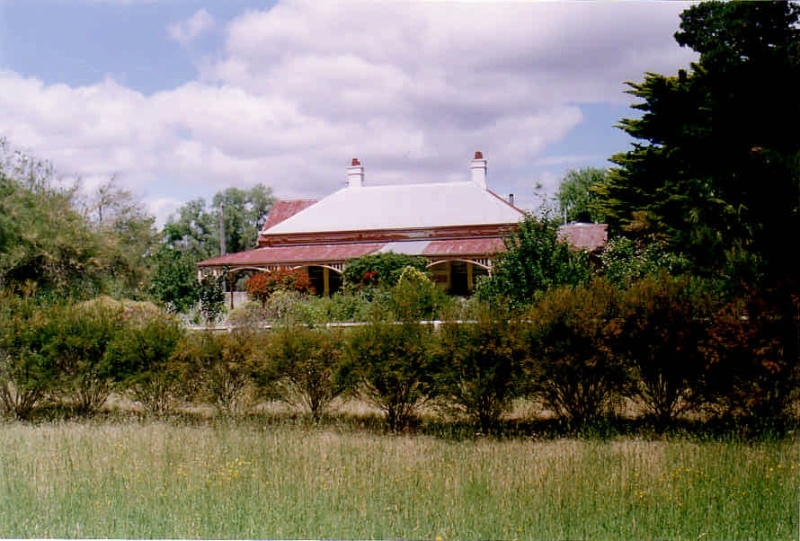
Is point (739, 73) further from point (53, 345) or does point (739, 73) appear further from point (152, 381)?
point (53, 345)

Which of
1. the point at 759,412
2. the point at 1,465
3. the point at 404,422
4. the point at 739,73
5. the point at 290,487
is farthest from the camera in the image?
the point at 739,73

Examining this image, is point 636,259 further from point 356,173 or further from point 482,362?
point 356,173

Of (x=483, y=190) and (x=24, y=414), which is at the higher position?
(x=483, y=190)

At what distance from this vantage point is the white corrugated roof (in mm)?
26938

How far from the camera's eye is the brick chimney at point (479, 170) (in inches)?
1133

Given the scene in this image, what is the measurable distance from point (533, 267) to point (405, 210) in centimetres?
1460

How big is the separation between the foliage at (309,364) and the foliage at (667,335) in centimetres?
324

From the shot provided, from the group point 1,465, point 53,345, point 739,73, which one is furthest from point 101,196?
point 739,73

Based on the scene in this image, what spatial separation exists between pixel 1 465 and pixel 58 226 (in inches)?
572

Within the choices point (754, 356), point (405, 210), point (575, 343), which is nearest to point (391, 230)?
point (405, 210)

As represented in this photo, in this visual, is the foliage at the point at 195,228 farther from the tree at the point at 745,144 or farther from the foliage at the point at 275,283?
the tree at the point at 745,144

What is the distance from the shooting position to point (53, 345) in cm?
848

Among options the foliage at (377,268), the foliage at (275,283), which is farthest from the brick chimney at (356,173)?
the foliage at (377,268)

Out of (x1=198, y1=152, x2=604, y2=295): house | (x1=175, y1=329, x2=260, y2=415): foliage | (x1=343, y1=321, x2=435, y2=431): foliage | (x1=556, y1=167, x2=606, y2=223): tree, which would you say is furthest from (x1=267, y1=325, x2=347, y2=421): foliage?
(x1=556, y1=167, x2=606, y2=223): tree
